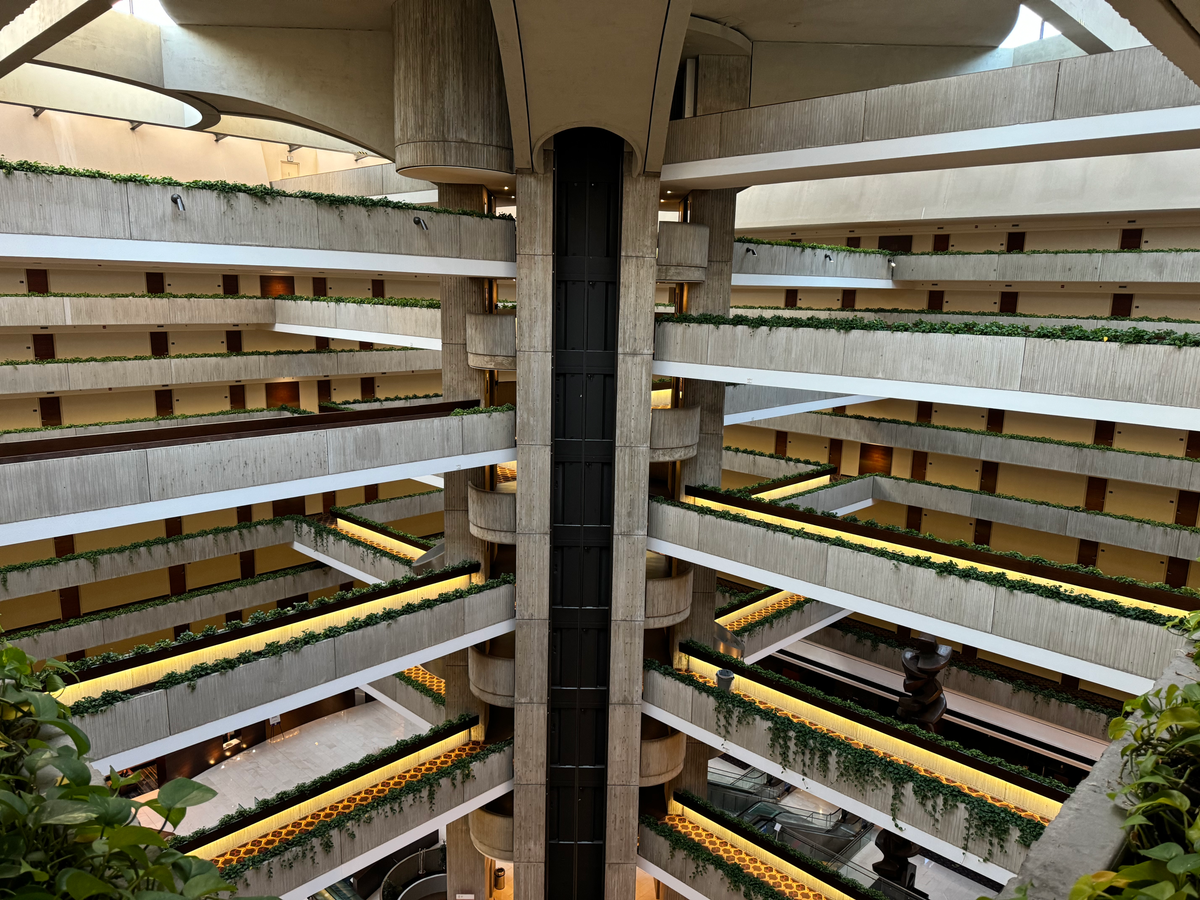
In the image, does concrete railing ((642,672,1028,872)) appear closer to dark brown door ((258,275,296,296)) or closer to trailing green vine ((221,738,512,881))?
trailing green vine ((221,738,512,881))

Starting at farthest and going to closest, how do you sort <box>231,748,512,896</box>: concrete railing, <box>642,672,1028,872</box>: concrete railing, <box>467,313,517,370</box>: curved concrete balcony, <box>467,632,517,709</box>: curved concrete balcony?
<box>467,632,517,709</box>: curved concrete balcony < <box>467,313,517,370</box>: curved concrete balcony < <box>231,748,512,896</box>: concrete railing < <box>642,672,1028,872</box>: concrete railing

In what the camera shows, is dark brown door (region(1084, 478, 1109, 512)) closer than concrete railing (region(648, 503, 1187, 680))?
No

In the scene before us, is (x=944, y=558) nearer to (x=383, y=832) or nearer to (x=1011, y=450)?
(x=1011, y=450)

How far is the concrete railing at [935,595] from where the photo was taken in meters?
10.3

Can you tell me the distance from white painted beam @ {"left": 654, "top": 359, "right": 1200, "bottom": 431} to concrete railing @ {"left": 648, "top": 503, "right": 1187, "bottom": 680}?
262 centimetres

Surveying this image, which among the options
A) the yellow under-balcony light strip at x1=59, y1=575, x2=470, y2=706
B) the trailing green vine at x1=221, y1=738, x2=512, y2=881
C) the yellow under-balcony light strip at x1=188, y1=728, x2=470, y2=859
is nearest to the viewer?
the yellow under-balcony light strip at x1=59, y1=575, x2=470, y2=706

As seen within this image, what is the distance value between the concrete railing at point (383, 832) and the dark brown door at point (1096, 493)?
54.1 ft

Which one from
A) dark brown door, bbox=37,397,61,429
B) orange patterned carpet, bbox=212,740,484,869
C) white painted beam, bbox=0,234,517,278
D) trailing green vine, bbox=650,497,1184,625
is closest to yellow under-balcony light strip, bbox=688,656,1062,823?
trailing green vine, bbox=650,497,1184,625

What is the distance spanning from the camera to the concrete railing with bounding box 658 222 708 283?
47.9ft

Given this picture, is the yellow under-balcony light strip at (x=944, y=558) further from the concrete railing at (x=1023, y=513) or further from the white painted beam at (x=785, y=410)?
the concrete railing at (x=1023, y=513)

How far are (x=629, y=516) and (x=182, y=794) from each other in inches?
499

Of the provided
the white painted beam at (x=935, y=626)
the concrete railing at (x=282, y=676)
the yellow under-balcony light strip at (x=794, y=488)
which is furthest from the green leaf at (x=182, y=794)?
the yellow under-balcony light strip at (x=794, y=488)

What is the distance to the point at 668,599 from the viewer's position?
611 inches

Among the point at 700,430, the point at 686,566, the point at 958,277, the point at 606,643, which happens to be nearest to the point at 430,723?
the point at 606,643
